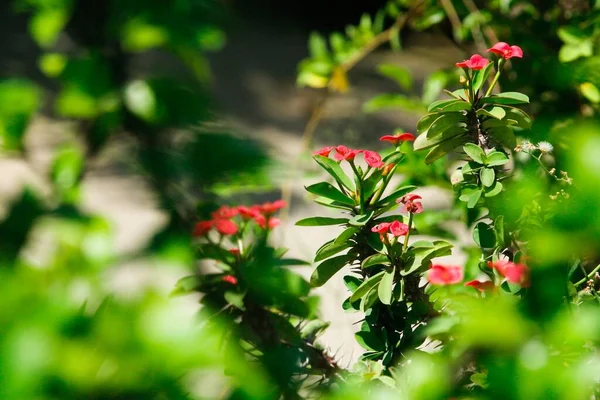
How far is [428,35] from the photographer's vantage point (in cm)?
449

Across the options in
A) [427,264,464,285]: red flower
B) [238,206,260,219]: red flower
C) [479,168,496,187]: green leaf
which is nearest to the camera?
[427,264,464,285]: red flower

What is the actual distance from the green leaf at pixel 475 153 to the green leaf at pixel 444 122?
0.17 ft

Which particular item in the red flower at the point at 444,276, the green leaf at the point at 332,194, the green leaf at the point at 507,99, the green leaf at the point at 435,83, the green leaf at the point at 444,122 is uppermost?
the green leaf at the point at 507,99

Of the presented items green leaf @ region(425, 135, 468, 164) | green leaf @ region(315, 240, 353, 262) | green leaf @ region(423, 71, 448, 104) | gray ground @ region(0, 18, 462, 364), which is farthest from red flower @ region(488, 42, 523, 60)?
gray ground @ region(0, 18, 462, 364)

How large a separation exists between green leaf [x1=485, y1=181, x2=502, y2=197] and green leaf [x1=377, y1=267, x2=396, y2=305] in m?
0.16

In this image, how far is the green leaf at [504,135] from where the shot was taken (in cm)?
92

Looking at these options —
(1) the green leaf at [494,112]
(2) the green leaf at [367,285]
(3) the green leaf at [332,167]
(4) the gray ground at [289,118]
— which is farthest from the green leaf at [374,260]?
(4) the gray ground at [289,118]

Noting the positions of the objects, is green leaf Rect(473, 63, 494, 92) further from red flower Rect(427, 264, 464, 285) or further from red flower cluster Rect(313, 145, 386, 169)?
red flower Rect(427, 264, 464, 285)

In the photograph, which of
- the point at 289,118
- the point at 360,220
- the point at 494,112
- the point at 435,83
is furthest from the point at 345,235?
the point at 289,118

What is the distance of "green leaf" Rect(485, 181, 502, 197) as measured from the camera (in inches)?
33.0

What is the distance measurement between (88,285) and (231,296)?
0.48 meters

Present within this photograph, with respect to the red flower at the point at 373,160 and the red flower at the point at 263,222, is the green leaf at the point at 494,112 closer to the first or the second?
the red flower at the point at 373,160

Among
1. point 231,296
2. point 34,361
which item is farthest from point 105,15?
point 231,296

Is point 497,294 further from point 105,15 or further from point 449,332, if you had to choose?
point 105,15
